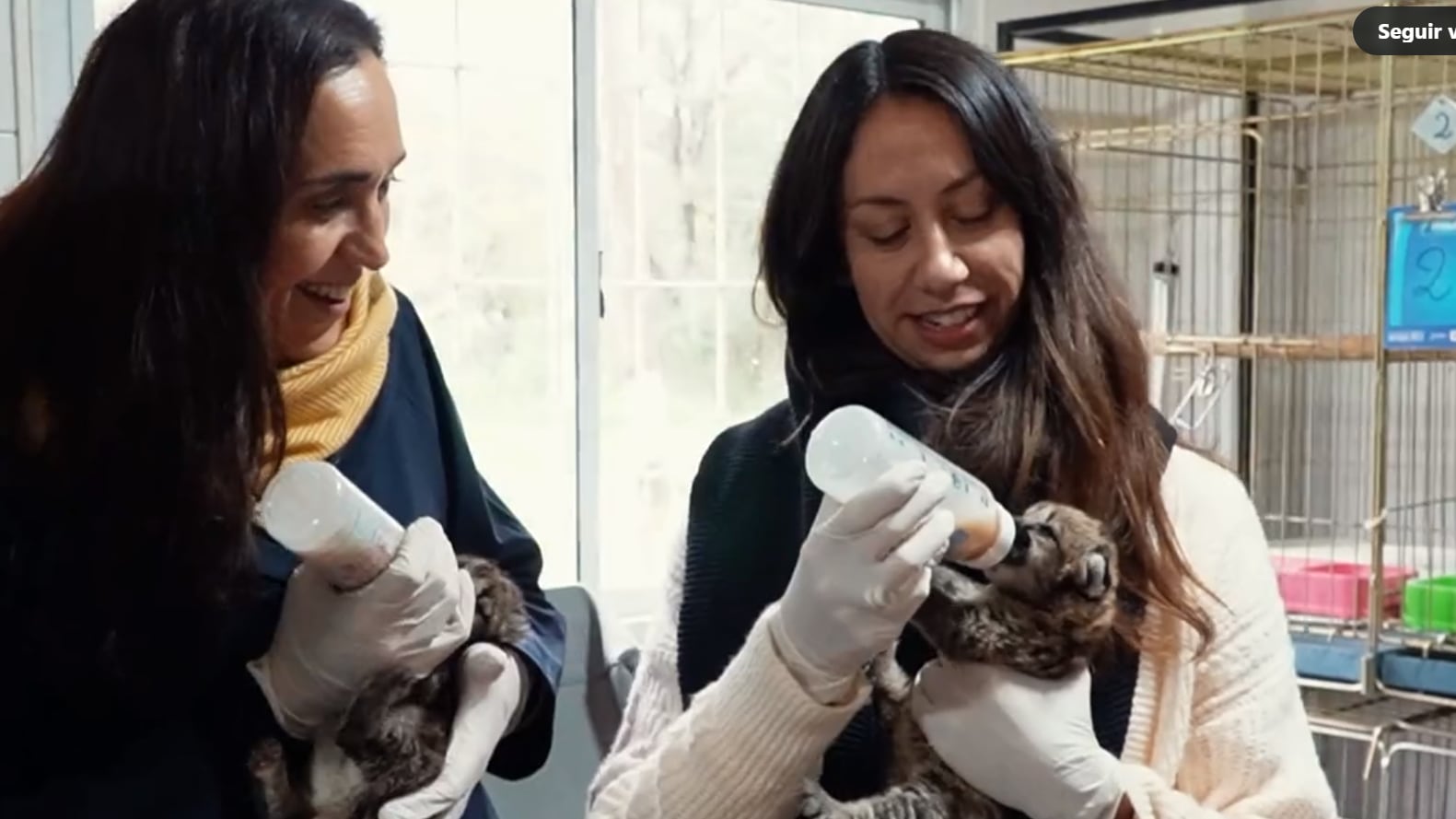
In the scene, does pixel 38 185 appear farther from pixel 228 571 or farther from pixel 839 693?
pixel 839 693

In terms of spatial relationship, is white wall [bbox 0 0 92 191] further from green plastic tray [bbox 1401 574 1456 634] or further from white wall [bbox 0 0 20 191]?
green plastic tray [bbox 1401 574 1456 634]

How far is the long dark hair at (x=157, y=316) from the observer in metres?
1.00

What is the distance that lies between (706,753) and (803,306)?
1.21 ft

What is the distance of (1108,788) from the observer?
0.94 m

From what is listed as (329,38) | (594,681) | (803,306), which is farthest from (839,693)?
(594,681)

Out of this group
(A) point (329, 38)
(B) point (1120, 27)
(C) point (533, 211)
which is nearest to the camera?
(A) point (329, 38)

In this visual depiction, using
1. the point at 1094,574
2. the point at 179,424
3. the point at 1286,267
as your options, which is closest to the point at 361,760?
the point at 179,424

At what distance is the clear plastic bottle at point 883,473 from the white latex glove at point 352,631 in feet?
0.90

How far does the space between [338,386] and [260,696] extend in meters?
0.23

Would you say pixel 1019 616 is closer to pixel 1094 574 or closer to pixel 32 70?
pixel 1094 574

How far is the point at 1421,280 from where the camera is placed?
2268mm

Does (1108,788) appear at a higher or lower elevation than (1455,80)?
lower

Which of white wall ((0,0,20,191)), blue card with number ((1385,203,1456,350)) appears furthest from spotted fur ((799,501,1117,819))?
white wall ((0,0,20,191))

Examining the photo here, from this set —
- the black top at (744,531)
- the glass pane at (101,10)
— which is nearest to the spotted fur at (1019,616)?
the black top at (744,531)
